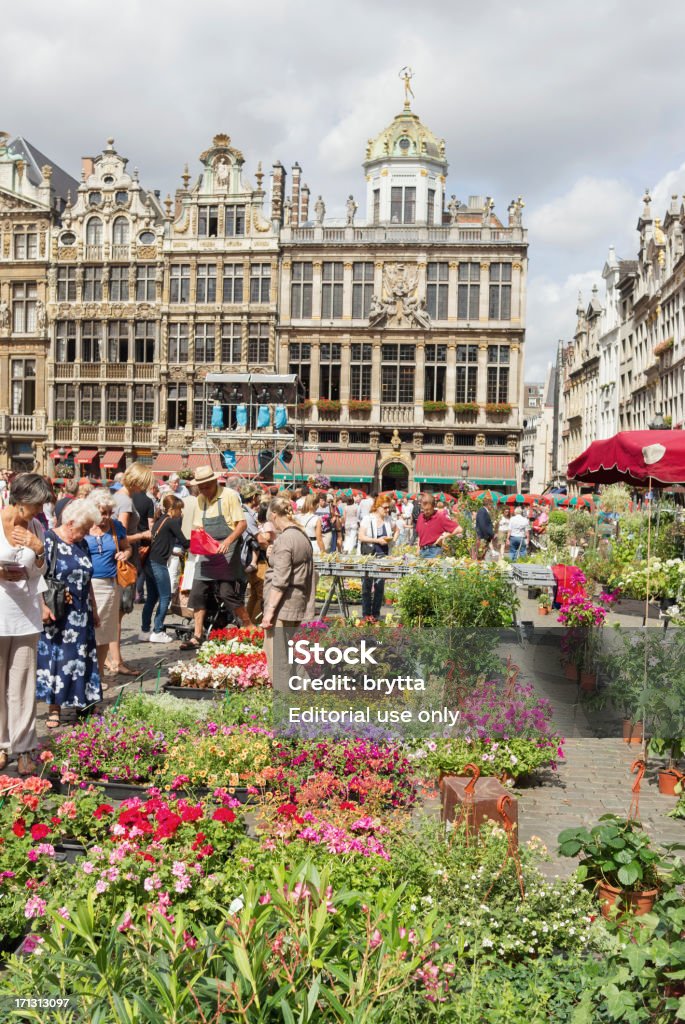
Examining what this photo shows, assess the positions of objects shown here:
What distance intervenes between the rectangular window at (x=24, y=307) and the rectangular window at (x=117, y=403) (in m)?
4.65

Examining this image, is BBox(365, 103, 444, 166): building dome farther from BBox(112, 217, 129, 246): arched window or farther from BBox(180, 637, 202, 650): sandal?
BBox(180, 637, 202, 650): sandal

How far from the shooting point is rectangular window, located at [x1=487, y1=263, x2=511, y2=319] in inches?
1518

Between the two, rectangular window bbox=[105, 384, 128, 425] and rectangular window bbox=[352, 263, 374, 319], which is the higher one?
rectangular window bbox=[352, 263, 374, 319]

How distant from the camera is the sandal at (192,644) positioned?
10000mm

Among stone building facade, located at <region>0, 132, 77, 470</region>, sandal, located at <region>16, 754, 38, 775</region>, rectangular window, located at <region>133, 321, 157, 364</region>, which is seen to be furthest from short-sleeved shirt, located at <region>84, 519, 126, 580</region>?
stone building facade, located at <region>0, 132, 77, 470</region>

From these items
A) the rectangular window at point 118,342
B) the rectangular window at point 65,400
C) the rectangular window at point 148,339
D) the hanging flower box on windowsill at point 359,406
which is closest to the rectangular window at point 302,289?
the hanging flower box on windowsill at point 359,406

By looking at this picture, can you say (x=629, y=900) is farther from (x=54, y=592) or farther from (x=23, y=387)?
(x=23, y=387)

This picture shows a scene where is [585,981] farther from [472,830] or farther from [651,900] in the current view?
[472,830]

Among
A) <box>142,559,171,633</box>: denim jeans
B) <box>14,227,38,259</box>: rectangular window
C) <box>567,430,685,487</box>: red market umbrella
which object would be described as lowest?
<box>142,559,171,633</box>: denim jeans

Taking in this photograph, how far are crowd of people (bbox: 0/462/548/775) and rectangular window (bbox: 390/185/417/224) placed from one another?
93.7 feet

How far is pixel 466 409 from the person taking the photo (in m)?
38.8

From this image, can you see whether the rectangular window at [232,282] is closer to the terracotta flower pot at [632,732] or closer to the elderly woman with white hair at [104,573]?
the elderly woman with white hair at [104,573]

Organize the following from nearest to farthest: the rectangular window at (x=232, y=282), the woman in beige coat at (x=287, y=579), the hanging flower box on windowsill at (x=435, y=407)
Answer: the woman in beige coat at (x=287, y=579) < the hanging flower box on windowsill at (x=435, y=407) < the rectangular window at (x=232, y=282)

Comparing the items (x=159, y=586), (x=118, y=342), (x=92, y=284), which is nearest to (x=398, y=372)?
(x=118, y=342)
